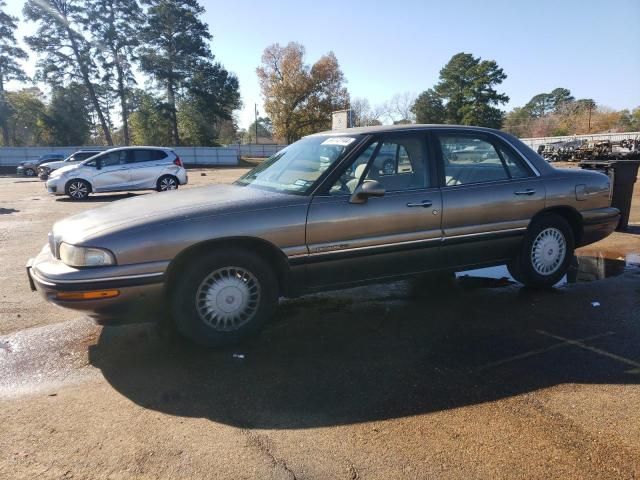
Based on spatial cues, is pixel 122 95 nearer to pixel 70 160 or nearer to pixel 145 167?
pixel 70 160

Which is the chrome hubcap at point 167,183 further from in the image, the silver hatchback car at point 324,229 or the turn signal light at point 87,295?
the turn signal light at point 87,295

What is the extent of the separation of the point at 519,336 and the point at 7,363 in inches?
159

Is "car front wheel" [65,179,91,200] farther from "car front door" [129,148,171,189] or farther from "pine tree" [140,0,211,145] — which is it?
"pine tree" [140,0,211,145]

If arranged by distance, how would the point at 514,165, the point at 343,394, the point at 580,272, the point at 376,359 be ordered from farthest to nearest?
the point at 580,272 < the point at 514,165 < the point at 376,359 < the point at 343,394

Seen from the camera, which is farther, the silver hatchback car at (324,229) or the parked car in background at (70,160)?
the parked car in background at (70,160)

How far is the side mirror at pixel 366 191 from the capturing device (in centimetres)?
391

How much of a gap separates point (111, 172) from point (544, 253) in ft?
45.8

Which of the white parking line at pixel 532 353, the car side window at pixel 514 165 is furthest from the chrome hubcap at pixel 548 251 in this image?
the white parking line at pixel 532 353

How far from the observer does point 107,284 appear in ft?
11.1

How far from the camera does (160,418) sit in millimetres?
2881

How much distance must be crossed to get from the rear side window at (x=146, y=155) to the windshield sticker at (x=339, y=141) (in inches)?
502

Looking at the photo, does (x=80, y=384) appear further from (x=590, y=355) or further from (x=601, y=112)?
(x=601, y=112)

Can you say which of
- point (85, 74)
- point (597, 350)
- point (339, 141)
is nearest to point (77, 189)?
point (339, 141)

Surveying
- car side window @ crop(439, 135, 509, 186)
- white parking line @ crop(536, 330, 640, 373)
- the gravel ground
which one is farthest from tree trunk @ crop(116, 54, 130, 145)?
white parking line @ crop(536, 330, 640, 373)
